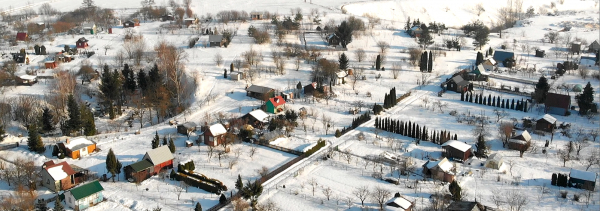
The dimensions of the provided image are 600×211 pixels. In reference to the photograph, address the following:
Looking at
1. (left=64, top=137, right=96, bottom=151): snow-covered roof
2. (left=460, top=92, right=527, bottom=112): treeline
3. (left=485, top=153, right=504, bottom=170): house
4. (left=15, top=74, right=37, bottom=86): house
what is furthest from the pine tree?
(left=460, top=92, right=527, bottom=112): treeline

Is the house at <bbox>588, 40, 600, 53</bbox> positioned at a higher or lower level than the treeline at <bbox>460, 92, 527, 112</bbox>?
higher

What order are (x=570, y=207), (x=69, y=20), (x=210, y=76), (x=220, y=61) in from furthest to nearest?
1. (x=69, y=20)
2. (x=220, y=61)
3. (x=210, y=76)
4. (x=570, y=207)

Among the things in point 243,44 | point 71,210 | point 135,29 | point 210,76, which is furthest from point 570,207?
point 135,29

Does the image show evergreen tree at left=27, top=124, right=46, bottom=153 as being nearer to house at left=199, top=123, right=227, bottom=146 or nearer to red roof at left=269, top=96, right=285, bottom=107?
house at left=199, top=123, right=227, bottom=146

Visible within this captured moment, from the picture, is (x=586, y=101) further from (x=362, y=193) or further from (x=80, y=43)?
(x=80, y=43)

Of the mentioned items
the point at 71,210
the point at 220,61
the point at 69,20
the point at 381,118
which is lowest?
the point at 71,210

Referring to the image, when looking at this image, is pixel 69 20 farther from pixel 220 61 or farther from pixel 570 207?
pixel 570 207

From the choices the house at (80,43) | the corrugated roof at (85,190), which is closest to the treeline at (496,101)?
the corrugated roof at (85,190)
